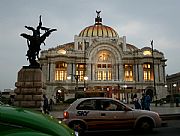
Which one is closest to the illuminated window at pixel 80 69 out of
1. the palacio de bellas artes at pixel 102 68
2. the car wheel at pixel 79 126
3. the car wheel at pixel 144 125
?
the palacio de bellas artes at pixel 102 68

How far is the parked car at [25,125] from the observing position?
102 inches

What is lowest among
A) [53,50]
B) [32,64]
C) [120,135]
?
[120,135]

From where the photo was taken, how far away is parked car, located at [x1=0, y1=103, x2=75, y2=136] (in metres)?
2.58

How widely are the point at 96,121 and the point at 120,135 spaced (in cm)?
104

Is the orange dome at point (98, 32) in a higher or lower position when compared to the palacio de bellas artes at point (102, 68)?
higher

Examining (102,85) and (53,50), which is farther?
(53,50)

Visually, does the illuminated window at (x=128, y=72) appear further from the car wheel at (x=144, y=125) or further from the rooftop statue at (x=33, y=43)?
the car wheel at (x=144, y=125)

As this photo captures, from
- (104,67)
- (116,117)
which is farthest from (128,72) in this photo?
(116,117)

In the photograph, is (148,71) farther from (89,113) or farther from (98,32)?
(89,113)

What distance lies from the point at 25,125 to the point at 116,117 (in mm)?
7502

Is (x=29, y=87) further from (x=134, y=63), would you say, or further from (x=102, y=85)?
(x=134, y=63)

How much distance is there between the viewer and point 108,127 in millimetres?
9953

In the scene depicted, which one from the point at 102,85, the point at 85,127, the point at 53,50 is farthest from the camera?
Result: the point at 53,50

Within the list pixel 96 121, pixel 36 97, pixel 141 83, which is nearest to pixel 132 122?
pixel 96 121
